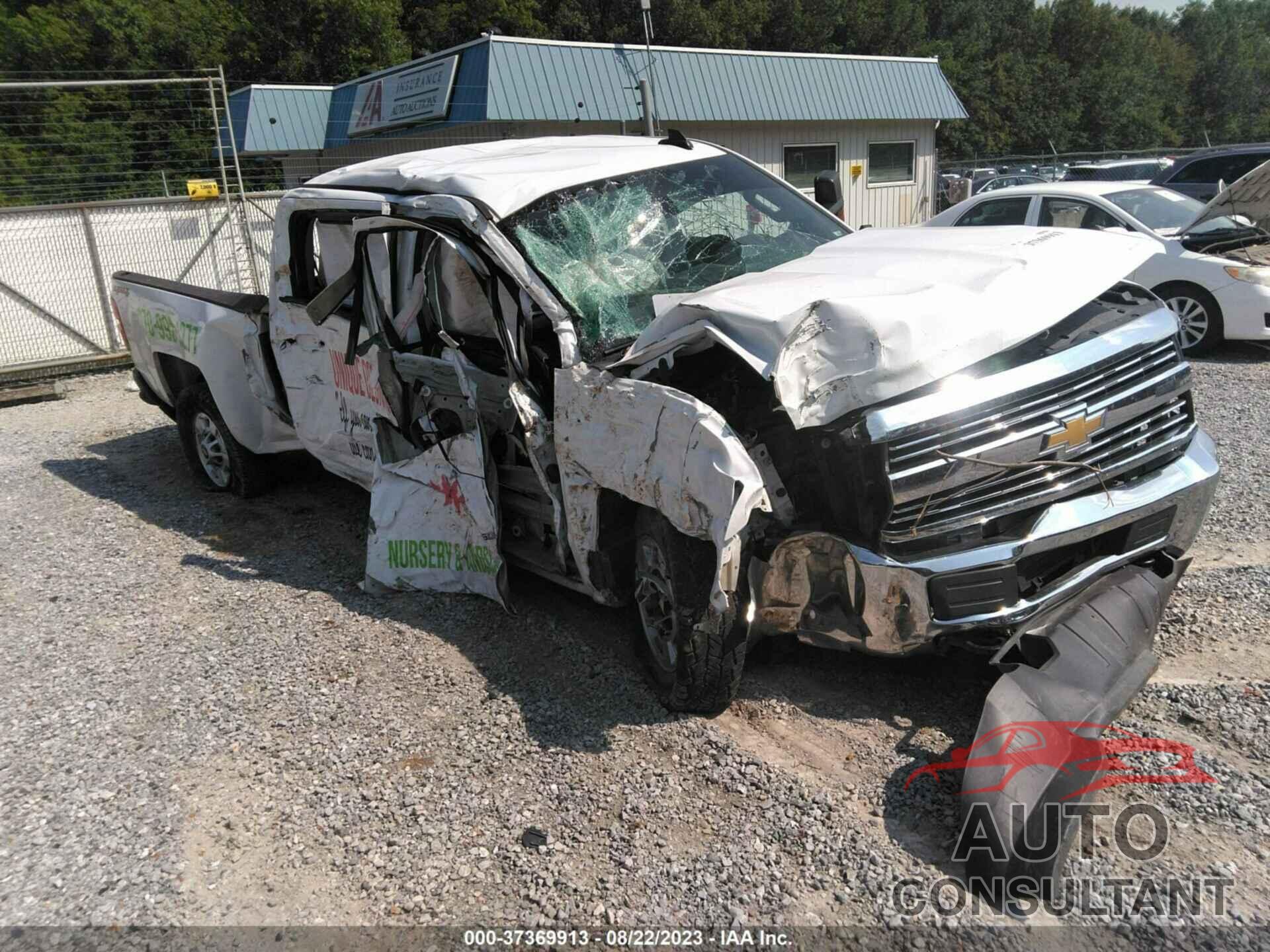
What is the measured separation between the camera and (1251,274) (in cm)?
898

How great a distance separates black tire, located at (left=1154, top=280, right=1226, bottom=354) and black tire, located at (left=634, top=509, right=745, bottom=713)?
7.47m

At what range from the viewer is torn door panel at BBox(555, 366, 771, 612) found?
3180 mm

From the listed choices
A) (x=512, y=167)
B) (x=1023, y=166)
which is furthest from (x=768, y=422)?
(x=1023, y=166)

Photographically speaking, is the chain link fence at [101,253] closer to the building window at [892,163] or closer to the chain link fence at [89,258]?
the chain link fence at [89,258]

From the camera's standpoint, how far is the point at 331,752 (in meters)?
3.82

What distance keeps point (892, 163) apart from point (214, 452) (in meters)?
19.2

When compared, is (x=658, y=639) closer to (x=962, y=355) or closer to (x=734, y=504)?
(x=734, y=504)

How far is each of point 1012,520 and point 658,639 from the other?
1.42 m

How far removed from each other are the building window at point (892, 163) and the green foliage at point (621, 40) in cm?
1368

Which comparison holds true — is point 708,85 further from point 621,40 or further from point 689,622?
point 621,40

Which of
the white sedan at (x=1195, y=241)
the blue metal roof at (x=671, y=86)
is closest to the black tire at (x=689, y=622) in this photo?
the white sedan at (x=1195, y=241)

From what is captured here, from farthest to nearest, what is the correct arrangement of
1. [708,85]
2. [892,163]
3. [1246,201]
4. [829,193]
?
[892,163] → [708,85] → [1246,201] → [829,193]

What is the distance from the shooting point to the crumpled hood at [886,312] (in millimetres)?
3240

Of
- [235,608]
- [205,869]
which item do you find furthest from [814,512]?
[235,608]
